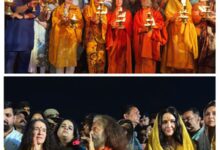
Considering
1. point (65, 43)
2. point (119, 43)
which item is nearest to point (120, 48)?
point (119, 43)

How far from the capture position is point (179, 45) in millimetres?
1493

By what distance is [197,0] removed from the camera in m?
1.50

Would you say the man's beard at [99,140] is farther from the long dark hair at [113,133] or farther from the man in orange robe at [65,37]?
the man in orange robe at [65,37]

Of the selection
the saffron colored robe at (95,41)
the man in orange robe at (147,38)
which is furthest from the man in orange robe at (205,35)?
the saffron colored robe at (95,41)

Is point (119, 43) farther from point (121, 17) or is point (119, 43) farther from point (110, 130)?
point (110, 130)

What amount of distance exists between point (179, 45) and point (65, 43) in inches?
18.9

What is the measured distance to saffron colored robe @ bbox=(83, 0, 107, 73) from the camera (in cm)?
150

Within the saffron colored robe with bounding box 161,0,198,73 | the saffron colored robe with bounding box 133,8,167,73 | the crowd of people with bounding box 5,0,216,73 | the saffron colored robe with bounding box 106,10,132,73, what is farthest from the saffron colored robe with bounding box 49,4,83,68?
the saffron colored robe with bounding box 161,0,198,73

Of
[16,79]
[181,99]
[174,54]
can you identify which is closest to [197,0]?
[174,54]

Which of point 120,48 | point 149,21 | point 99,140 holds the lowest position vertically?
point 99,140

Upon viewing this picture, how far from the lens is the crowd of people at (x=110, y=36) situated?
58.6 inches

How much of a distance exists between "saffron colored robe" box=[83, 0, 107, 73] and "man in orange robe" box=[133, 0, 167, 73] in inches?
5.4

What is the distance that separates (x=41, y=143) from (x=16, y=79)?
0.94 ft
